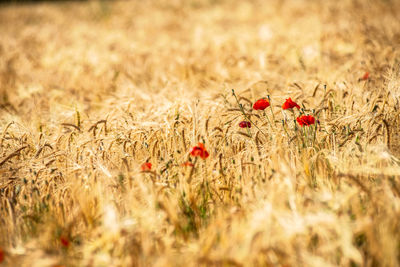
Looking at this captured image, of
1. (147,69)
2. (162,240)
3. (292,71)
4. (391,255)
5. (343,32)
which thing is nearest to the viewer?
(391,255)

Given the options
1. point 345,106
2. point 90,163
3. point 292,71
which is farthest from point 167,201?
point 292,71

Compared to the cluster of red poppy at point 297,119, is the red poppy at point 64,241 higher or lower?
lower

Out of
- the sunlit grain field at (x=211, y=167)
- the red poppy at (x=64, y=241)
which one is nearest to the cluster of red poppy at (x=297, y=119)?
the sunlit grain field at (x=211, y=167)

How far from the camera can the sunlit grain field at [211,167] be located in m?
1.22

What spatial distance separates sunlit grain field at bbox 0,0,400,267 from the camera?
122cm

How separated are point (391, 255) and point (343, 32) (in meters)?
4.05

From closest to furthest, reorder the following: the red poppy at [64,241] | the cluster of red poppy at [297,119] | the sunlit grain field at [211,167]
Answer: the sunlit grain field at [211,167], the red poppy at [64,241], the cluster of red poppy at [297,119]

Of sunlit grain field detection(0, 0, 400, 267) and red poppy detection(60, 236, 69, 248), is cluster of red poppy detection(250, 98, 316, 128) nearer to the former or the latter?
sunlit grain field detection(0, 0, 400, 267)

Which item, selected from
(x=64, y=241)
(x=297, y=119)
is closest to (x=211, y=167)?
(x=297, y=119)

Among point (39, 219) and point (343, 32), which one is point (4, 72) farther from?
point (343, 32)

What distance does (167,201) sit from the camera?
1487 mm

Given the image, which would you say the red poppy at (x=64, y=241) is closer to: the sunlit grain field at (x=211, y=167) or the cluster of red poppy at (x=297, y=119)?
the sunlit grain field at (x=211, y=167)

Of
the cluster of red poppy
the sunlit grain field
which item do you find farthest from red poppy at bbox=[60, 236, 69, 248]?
the cluster of red poppy

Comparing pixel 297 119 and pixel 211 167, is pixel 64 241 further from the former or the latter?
pixel 297 119
